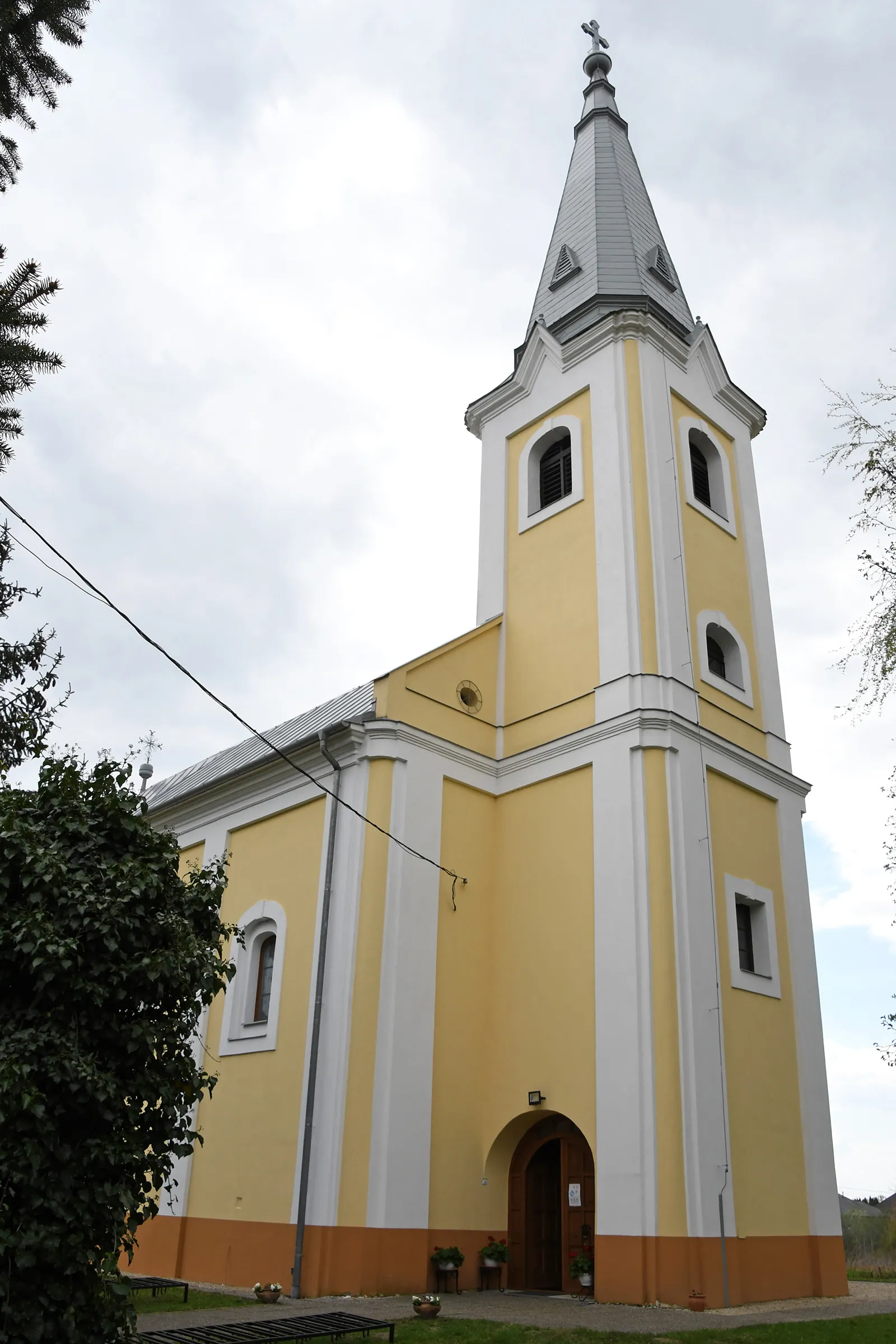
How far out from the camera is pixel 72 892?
7480 mm

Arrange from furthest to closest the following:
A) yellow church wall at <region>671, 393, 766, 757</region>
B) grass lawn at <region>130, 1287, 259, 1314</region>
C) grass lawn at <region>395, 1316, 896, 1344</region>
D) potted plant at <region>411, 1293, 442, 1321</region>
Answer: yellow church wall at <region>671, 393, 766, 757</region> → grass lawn at <region>130, 1287, 259, 1314</region> → potted plant at <region>411, 1293, 442, 1321</region> → grass lawn at <region>395, 1316, 896, 1344</region>

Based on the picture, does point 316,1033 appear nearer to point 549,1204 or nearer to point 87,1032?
point 549,1204

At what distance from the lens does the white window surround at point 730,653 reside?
1798 centimetres

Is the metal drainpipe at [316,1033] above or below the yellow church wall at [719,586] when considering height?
below

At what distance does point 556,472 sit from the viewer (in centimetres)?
2027

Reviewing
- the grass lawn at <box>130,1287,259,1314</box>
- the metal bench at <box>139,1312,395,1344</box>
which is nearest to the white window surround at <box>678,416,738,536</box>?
the metal bench at <box>139,1312,395,1344</box>

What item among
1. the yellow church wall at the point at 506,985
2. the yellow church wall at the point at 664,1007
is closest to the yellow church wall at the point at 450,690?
the yellow church wall at the point at 506,985

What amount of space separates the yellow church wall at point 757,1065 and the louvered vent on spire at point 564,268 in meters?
11.7

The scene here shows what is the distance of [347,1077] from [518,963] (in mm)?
3192

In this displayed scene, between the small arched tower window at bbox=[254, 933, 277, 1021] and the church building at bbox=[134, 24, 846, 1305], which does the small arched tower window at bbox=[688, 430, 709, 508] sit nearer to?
the church building at bbox=[134, 24, 846, 1305]

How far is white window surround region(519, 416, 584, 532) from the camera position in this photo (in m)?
19.3

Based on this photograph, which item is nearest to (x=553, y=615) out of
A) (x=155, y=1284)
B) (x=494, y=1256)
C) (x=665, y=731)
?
(x=665, y=731)

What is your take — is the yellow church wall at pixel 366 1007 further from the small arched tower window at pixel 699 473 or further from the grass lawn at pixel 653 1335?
Result: the small arched tower window at pixel 699 473

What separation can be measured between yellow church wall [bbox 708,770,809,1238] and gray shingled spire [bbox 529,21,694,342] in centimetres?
961
